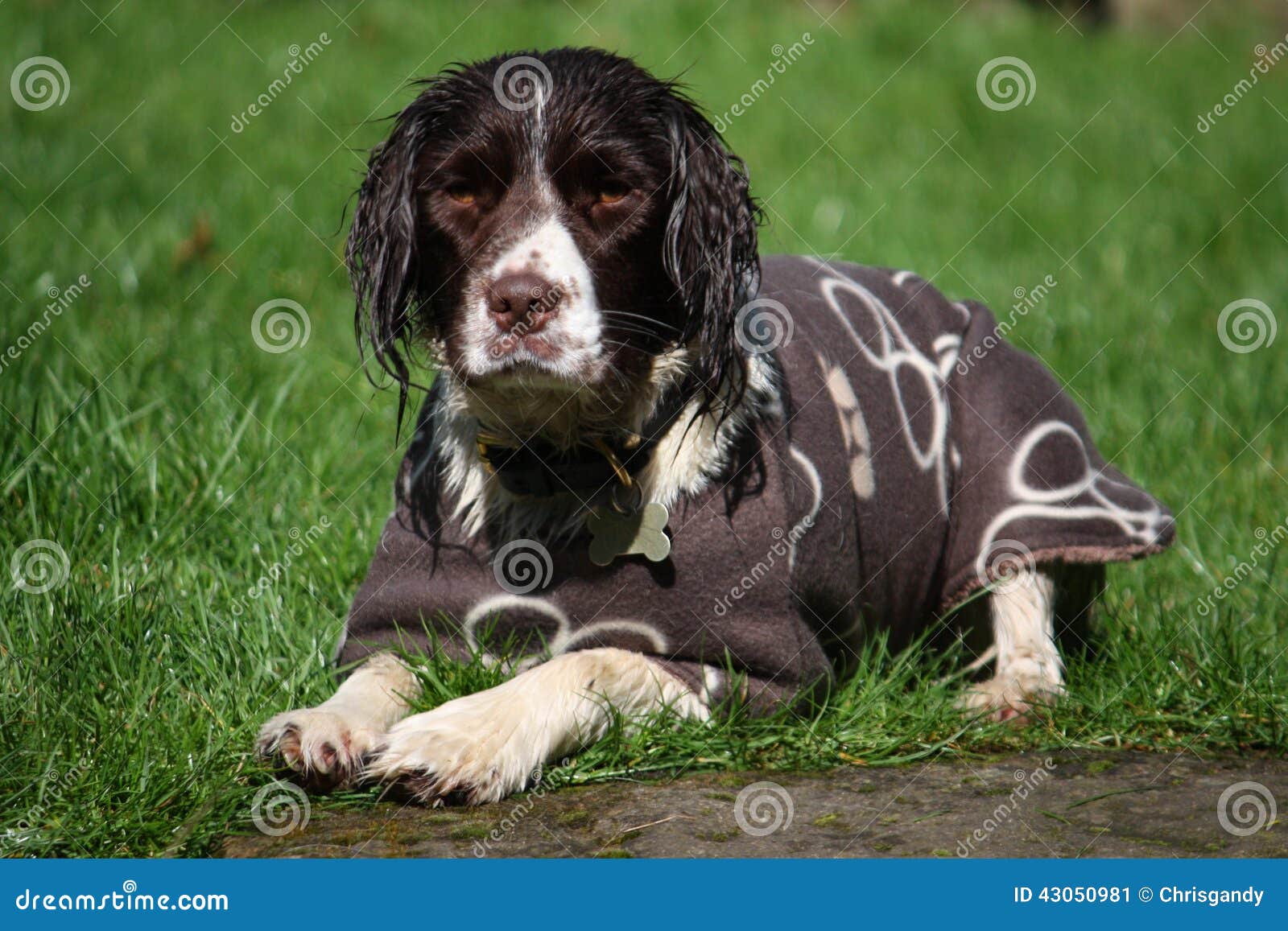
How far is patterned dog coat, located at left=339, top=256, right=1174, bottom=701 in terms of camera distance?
2768 mm

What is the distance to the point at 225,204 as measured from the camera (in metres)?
6.18

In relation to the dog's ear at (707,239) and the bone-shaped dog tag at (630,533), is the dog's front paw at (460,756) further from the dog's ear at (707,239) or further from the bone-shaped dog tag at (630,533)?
the dog's ear at (707,239)

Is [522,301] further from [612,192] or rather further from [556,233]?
[612,192]

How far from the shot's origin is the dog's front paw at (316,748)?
250 cm

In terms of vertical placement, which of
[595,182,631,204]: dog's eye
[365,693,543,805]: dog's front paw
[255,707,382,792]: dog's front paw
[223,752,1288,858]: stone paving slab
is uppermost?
[595,182,631,204]: dog's eye

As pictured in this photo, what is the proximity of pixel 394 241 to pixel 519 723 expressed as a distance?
97 centimetres

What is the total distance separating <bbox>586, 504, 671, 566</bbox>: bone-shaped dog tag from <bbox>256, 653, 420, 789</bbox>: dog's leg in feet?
1.57

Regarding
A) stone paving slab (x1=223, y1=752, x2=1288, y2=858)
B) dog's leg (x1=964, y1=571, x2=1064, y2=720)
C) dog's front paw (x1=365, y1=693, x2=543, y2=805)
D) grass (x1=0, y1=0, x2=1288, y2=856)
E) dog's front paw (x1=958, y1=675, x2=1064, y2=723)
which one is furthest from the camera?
dog's leg (x1=964, y1=571, x2=1064, y2=720)

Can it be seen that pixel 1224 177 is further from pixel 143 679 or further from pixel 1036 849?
pixel 143 679

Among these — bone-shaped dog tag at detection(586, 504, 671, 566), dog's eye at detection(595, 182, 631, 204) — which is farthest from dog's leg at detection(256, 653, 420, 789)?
dog's eye at detection(595, 182, 631, 204)

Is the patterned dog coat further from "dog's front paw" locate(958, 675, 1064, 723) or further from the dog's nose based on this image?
the dog's nose

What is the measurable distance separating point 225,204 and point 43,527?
3149 millimetres

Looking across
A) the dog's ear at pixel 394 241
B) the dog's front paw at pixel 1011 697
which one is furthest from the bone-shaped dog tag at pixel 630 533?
the dog's front paw at pixel 1011 697

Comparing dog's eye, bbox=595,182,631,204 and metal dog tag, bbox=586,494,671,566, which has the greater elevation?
dog's eye, bbox=595,182,631,204
